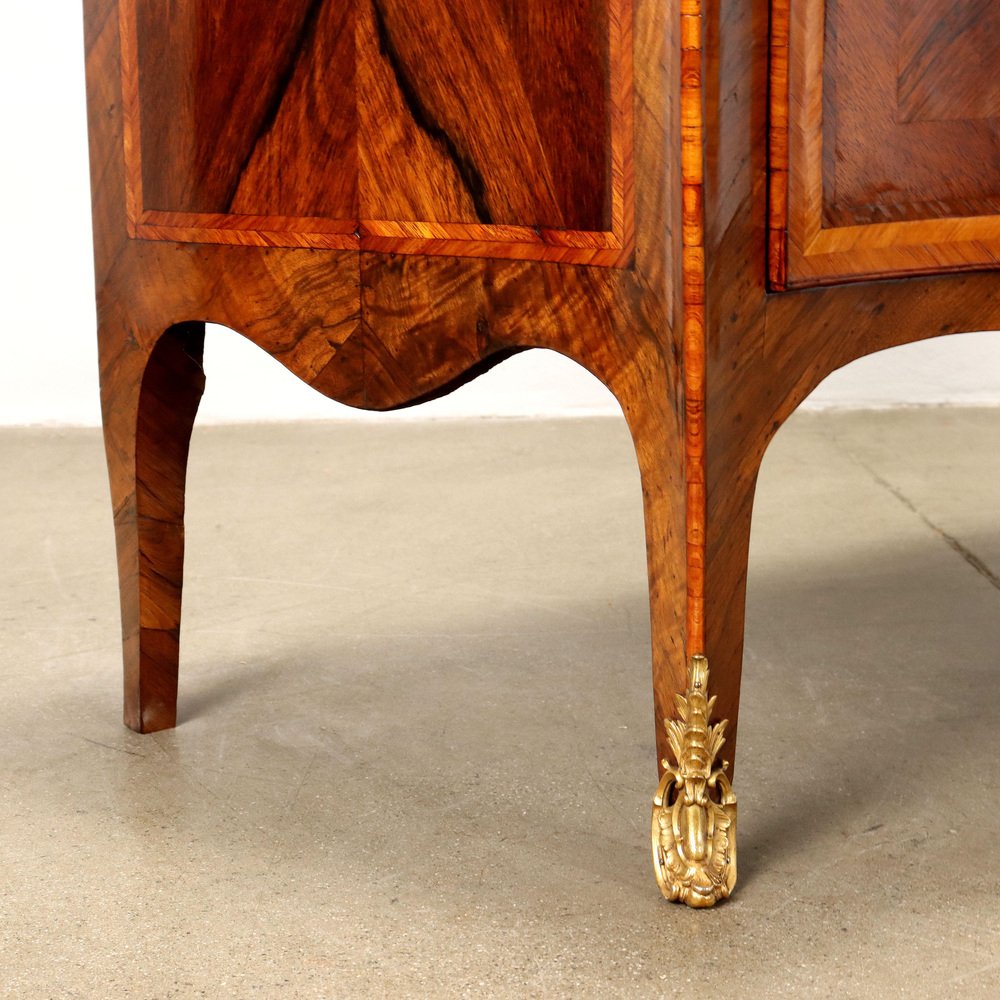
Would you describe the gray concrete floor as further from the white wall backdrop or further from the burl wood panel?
the white wall backdrop

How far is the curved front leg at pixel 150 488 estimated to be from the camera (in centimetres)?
133

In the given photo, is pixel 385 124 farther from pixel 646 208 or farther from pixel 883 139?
pixel 883 139

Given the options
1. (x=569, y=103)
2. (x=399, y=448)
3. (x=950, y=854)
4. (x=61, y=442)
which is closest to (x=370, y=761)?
(x=950, y=854)

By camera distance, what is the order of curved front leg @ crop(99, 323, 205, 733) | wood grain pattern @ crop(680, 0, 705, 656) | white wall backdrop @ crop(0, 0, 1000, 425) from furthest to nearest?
white wall backdrop @ crop(0, 0, 1000, 425) < curved front leg @ crop(99, 323, 205, 733) < wood grain pattern @ crop(680, 0, 705, 656)

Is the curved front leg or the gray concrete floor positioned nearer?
the gray concrete floor

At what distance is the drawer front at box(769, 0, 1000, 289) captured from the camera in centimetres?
96

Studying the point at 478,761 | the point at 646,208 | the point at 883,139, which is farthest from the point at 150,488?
the point at 883,139

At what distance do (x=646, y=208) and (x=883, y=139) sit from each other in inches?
7.1

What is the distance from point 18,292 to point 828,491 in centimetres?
178

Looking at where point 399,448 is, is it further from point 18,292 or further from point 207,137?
point 207,137

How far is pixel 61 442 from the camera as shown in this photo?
114 inches

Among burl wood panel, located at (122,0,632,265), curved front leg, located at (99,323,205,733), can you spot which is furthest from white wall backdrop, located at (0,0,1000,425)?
burl wood panel, located at (122,0,632,265)

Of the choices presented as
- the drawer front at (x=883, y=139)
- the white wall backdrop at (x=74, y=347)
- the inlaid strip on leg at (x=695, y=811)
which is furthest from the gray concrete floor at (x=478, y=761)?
the white wall backdrop at (x=74, y=347)

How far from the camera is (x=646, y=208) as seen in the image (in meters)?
0.95
